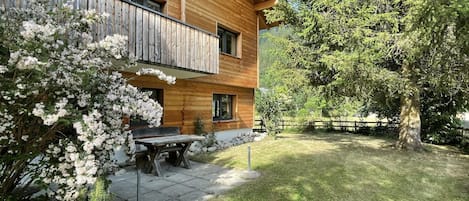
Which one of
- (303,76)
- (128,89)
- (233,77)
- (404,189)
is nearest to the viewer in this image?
(128,89)

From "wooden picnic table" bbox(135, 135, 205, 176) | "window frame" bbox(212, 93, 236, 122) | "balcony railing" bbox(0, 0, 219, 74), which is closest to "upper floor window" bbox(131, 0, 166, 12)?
"balcony railing" bbox(0, 0, 219, 74)

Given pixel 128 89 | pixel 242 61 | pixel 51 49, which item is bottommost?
pixel 128 89

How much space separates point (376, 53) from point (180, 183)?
600 centimetres

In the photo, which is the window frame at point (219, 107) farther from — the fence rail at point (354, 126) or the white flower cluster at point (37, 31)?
the white flower cluster at point (37, 31)

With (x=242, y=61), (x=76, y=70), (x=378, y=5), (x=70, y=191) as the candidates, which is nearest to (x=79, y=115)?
(x=76, y=70)

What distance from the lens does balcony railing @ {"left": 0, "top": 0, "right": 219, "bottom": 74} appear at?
5.09 m

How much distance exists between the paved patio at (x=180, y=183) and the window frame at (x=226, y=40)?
5.44m

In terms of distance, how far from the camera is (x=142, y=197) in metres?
4.25

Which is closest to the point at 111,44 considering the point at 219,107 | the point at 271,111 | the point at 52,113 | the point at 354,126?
the point at 52,113

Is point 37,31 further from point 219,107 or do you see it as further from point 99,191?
point 219,107

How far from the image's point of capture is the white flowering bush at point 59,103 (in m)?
2.40

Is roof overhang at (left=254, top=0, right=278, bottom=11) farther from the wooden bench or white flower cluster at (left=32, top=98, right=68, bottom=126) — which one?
white flower cluster at (left=32, top=98, right=68, bottom=126)

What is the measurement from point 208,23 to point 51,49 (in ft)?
23.9

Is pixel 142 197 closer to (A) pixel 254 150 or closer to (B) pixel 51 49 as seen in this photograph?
(B) pixel 51 49
